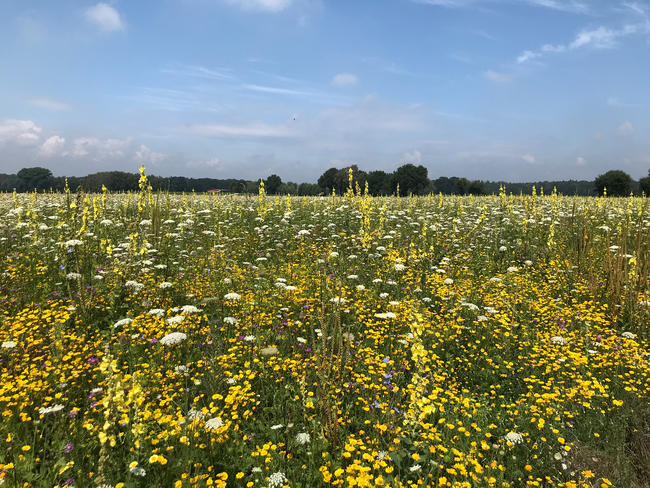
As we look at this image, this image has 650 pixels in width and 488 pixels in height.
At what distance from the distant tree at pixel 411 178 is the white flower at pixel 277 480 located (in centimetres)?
8755

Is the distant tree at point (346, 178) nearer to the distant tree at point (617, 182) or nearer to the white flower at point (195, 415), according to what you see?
the white flower at point (195, 415)

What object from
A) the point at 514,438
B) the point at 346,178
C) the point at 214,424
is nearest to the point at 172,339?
the point at 214,424

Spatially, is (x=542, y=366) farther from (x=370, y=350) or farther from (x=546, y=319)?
(x=370, y=350)

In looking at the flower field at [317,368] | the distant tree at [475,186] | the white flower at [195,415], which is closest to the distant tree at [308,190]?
the flower field at [317,368]

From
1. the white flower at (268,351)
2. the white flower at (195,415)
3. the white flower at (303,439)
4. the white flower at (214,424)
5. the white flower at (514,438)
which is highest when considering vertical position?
the white flower at (268,351)

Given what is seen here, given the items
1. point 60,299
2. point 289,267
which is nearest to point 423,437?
point 289,267

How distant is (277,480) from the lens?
2828mm

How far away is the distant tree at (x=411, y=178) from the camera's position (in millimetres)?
87750

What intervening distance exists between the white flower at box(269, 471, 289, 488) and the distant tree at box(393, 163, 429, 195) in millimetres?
87551

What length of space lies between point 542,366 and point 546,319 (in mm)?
1650

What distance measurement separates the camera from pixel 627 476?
3156 millimetres

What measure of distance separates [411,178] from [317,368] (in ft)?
296

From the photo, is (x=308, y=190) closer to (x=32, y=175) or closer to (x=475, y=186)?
(x=475, y=186)

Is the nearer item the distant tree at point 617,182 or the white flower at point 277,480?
the white flower at point 277,480
